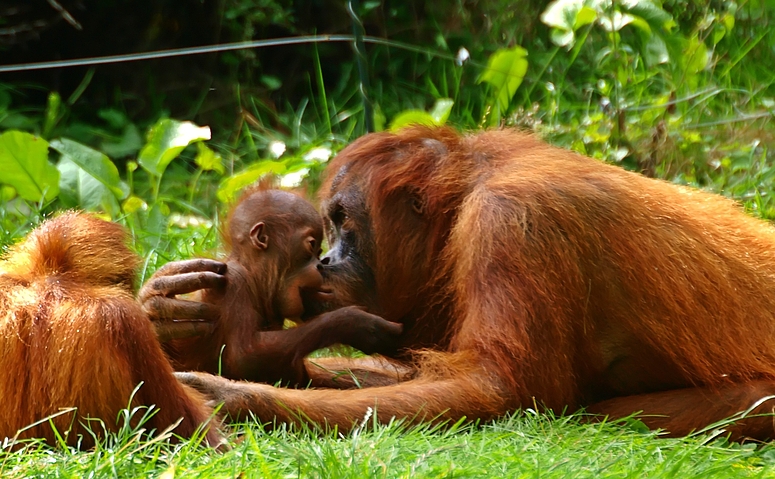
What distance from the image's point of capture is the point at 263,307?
3.97m

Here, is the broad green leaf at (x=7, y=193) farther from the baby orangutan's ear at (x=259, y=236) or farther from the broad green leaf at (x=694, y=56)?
the broad green leaf at (x=694, y=56)

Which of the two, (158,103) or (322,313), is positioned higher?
(158,103)

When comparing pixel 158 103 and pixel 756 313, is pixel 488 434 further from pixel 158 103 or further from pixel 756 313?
pixel 158 103

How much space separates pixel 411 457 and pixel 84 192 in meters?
3.37

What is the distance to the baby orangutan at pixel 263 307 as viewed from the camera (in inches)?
147

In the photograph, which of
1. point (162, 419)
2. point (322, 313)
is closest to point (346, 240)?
point (322, 313)

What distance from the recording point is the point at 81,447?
295 cm

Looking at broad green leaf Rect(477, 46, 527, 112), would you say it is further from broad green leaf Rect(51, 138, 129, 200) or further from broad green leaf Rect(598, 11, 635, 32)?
broad green leaf Rect(51, 138, 129, 200)

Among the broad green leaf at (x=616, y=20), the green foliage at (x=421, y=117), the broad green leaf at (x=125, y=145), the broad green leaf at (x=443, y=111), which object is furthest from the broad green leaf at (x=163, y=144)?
the broad green leaf at (x=616, y=20)

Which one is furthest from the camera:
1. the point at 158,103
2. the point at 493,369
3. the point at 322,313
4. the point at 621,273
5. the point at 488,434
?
the point at 158,103

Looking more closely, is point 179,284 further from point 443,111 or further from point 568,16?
point 568,16

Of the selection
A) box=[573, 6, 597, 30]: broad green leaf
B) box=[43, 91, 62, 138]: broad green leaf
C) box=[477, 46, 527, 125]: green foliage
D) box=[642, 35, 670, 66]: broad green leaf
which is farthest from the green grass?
box=[43, 91, 62, 138]: broad green leaf

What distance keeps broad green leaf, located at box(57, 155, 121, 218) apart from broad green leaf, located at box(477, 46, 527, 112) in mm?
2249

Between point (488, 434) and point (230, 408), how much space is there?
77 cm
